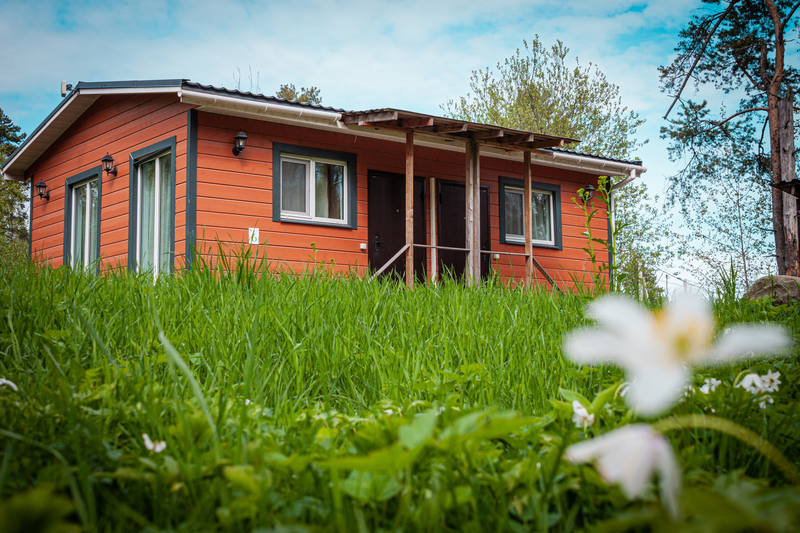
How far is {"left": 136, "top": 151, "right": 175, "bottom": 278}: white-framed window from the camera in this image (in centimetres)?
778

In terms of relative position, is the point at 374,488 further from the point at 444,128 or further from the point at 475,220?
the point at 444,128

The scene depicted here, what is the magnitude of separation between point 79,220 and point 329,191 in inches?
183

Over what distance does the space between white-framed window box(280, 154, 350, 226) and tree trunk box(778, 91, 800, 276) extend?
380 inches

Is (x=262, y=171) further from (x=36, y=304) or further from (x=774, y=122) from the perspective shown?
(x=774, y=122)

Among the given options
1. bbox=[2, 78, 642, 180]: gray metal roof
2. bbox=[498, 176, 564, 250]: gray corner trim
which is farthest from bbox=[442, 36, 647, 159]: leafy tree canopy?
bbox=[2, 78, 642, 180]: gray metal roof

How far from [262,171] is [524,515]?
23.8 ft

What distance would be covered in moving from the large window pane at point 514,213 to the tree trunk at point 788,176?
20.1 ft

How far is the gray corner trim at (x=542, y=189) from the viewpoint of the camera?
9.80m

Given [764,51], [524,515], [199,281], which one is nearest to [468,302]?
[199,281]

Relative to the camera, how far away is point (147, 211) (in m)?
8.11

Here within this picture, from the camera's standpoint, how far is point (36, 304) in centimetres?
274

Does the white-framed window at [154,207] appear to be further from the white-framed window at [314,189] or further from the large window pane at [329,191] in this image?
the large window pane at [329,191]

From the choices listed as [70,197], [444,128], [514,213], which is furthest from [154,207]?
[514,213]

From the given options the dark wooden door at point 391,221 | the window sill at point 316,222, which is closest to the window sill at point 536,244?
the dark wooden door at point 391,221
